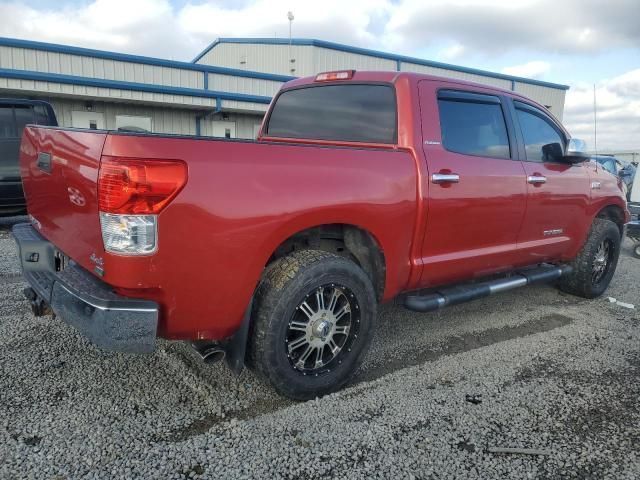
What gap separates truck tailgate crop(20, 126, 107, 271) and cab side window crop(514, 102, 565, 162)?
3425 millimetres

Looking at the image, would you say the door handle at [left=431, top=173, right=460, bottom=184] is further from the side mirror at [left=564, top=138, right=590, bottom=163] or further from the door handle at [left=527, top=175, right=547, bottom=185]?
the side mirror at [left=564, top=138, right=590, bottom=163]

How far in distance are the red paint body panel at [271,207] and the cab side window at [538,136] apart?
0.89 ft

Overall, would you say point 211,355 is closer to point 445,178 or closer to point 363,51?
point 445,178

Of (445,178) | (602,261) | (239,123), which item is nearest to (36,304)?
(445,178)

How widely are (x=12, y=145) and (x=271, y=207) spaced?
23.2 ft

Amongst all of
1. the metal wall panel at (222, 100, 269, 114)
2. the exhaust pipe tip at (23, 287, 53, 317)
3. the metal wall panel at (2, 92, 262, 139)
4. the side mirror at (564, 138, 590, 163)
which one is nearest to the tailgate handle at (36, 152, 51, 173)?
the exhaust pipe tip at (23, 287, 53, 317)

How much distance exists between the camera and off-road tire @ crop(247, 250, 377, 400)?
2.69 m

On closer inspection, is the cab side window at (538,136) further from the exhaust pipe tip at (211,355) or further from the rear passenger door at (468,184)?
the exhaust pipe tip at (211,355)

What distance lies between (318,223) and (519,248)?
218cm

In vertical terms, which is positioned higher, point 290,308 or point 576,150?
point 576,150

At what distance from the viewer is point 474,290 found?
151 inches

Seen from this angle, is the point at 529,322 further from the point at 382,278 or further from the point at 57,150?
the point at 57,150

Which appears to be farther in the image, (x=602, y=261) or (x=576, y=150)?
(x=602, y=261)

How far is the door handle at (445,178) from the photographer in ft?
10.9
